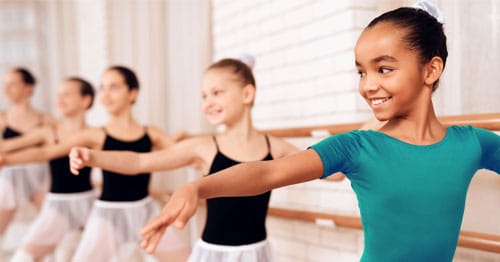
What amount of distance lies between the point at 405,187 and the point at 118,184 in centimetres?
212

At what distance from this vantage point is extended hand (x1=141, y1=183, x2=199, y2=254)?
4.00ft

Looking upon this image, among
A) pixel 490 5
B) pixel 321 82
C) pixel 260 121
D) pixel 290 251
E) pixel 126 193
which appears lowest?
pixel 290 251

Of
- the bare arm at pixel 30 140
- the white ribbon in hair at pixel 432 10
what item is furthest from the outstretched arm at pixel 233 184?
the bare arm at pixel 30 140

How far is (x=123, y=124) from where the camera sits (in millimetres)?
3502

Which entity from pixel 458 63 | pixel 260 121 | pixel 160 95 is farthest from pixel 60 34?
pixel 458 63

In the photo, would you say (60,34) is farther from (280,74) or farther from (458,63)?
(458,63)

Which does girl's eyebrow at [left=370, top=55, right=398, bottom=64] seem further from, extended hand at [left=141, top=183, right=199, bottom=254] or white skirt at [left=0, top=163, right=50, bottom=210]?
white skirt at [left=0, top=163, right=50, bottom=210]

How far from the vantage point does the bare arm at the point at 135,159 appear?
214 cm

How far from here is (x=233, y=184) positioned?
1.39m

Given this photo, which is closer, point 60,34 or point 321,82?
point 321,82

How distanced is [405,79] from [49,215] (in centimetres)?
278

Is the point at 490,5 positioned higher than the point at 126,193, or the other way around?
the point at 490,5

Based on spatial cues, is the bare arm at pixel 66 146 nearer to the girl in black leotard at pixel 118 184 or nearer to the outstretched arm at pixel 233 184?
the girl in black leotard at pixel 118 184

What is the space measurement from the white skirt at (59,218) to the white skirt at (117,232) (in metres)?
0.44
